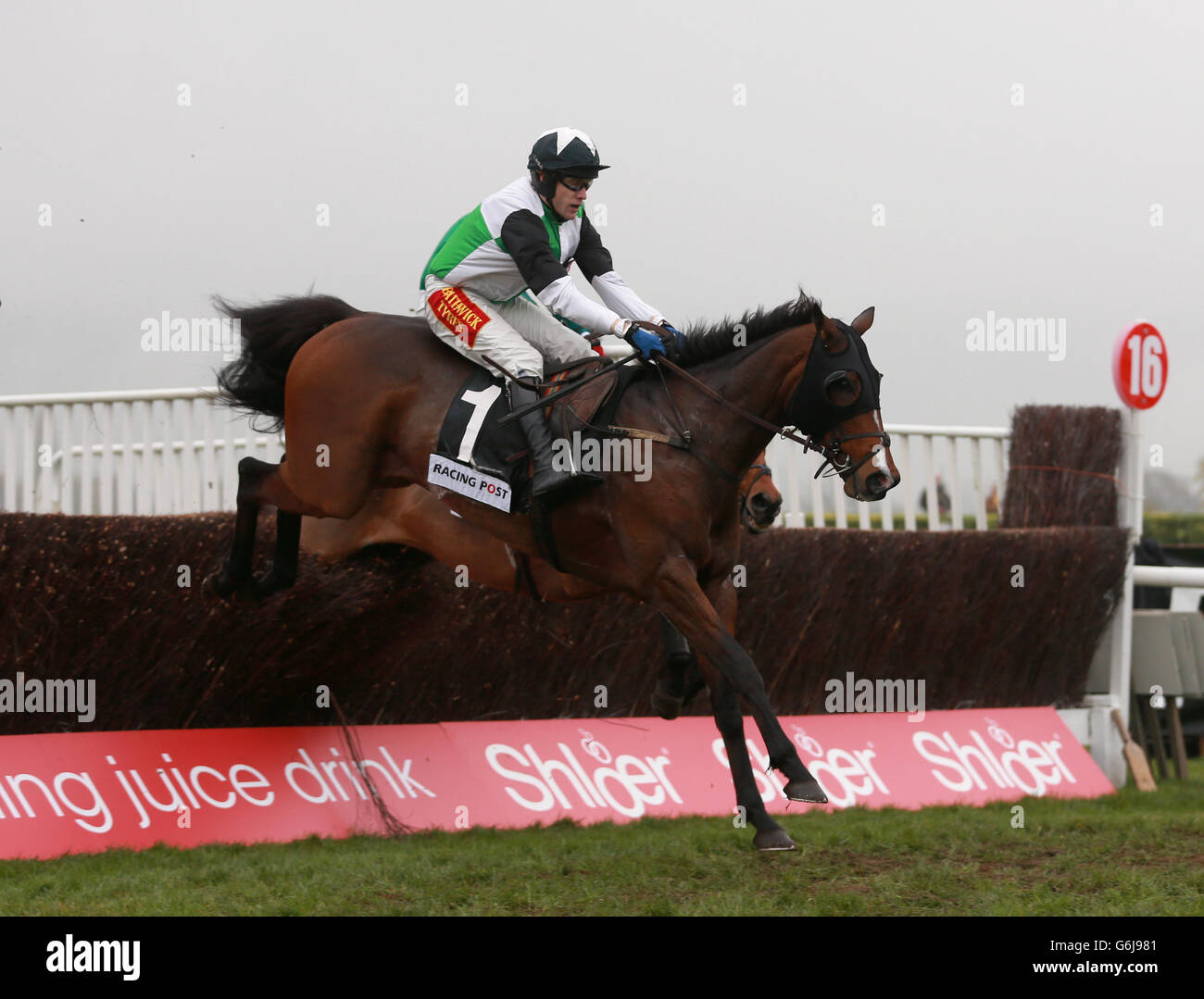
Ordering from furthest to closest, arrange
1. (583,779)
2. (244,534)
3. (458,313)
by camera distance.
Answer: (583,779) → (244,534) → (458,313)

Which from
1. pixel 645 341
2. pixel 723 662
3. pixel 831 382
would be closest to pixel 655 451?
pixel 645 341

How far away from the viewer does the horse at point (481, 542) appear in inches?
238

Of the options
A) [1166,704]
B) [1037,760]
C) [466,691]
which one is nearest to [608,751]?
[466,691]

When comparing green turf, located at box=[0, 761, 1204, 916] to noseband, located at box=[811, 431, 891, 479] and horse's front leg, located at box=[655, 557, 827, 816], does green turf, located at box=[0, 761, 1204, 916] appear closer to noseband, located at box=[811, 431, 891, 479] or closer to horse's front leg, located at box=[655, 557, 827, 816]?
horse's front leg, located at box=[655, 557, 827, 816]

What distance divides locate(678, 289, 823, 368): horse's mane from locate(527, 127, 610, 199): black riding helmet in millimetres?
772

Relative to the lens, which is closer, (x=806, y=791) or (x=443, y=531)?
(x=806, y=791)

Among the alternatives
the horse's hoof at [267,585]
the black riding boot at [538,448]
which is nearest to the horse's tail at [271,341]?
the horse's hoof at [267,585]

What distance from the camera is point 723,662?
5.08 m

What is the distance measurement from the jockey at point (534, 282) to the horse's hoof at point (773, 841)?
151 centimetres

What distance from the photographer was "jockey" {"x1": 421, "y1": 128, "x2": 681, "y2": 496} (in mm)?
5504

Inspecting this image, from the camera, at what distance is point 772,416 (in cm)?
546

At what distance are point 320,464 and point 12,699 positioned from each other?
1699 mm

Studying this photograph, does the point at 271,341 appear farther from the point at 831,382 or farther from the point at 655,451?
the point at 831,382
